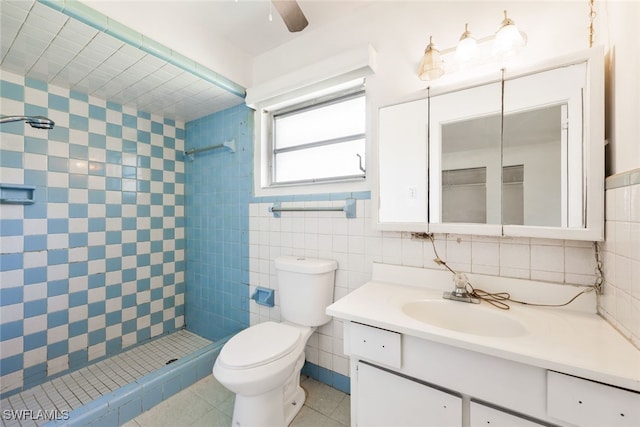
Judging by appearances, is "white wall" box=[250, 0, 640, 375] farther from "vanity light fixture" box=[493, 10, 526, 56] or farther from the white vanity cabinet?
the white vanity cabinet

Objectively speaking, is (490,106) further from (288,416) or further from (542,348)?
(288,416)

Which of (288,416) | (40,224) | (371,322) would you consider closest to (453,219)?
(371,322)

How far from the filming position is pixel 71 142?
179 centimetres

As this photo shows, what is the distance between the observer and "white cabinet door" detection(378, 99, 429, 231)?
128 cm

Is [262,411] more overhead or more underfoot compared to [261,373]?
more underfoot

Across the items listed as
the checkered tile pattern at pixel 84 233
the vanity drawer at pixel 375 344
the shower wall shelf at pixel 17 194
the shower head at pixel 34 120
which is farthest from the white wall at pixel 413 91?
the shower wall shelf at pixel 17 194

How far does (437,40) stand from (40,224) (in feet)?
8.58

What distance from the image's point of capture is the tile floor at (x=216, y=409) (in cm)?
137

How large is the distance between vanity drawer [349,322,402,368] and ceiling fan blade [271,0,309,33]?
1313mm

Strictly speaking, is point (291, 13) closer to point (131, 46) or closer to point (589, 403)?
point (131, 46)

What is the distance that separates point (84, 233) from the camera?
184cm

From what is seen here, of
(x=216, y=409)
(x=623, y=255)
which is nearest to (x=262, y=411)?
(x=216, y=409)

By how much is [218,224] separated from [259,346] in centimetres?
123

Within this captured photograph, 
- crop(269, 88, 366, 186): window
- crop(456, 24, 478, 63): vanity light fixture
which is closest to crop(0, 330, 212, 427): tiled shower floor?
crop(269, 88, 366, 186): window
